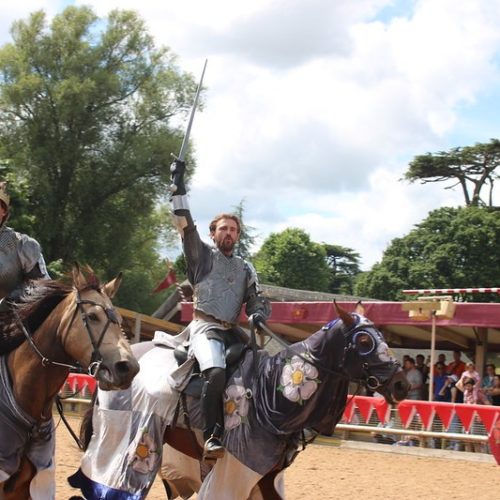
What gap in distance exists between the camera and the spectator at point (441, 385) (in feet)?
49.9

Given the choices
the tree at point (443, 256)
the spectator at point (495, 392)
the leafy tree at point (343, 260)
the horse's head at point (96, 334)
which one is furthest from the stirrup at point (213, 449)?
the leafy tree at point (343, 260)

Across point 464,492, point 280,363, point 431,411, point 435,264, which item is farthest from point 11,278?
point 435,264

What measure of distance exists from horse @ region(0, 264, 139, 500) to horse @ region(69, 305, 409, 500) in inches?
32.5

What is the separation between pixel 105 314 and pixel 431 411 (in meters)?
9.94

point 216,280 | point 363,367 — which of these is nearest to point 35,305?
point 216,280

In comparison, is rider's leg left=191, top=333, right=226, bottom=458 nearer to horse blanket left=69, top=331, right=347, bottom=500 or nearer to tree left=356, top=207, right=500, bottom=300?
horse blanket left=69, top=331, right=347, bottom=500

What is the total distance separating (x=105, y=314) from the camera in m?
5.47

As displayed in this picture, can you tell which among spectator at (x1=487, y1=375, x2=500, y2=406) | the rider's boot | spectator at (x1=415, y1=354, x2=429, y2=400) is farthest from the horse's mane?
spectator at (x1=415, y1=354, x2=429, y2=400)

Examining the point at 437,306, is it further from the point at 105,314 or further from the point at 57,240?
the point at 57,240

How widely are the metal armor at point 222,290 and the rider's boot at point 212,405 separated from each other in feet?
1.70

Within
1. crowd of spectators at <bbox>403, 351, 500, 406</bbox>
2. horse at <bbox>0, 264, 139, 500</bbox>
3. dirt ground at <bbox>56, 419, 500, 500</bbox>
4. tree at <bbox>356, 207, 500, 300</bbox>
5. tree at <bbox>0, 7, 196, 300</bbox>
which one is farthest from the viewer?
tree at <bbox>356, 207, 500, 300</bbox>

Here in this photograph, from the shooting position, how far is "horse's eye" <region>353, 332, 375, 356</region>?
6309 millimetres

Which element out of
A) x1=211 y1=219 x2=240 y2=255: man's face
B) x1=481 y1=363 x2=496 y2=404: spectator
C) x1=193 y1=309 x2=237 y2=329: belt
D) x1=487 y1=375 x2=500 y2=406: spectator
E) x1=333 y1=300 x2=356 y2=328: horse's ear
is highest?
x1=211 y1=219 x2=240 y2=255: man's face

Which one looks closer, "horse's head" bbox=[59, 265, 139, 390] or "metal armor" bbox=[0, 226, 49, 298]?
"horse's head" bbox=[59, 265, 139, 390]
